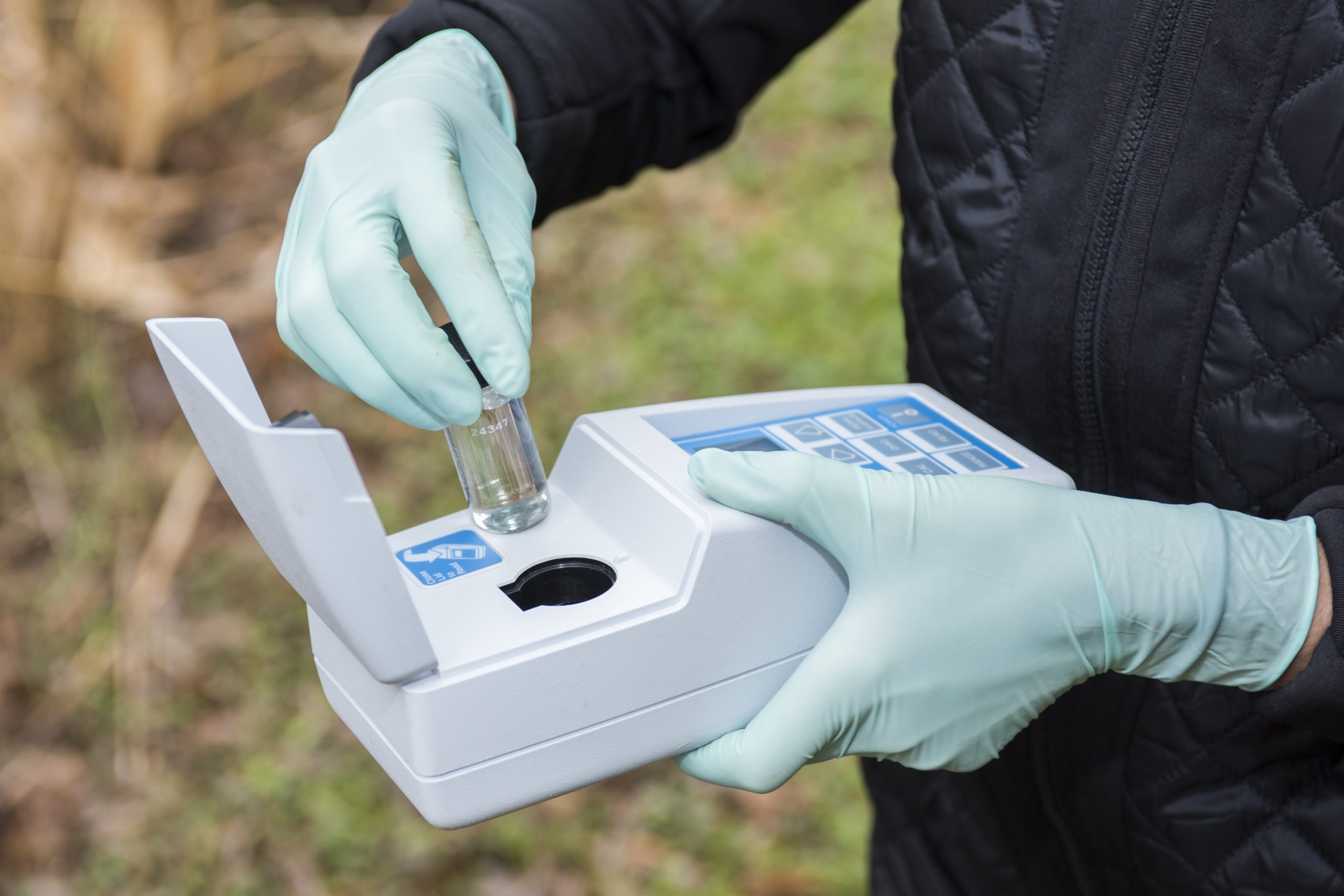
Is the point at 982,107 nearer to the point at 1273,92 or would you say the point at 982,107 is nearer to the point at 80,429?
the point at 1273,92

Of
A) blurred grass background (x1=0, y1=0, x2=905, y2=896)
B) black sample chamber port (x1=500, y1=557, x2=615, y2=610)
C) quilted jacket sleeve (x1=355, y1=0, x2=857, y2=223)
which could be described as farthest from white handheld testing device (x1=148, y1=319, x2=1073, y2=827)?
blurred grass background (x1=0, y1=0, x2=905, y2=896)

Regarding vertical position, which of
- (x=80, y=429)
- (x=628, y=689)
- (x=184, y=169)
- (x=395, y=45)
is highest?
(x=395, y=45)

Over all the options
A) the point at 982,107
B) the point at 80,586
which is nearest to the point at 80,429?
the point at 80,586

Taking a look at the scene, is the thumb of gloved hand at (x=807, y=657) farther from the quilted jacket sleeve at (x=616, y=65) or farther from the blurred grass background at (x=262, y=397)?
the blurred grass background at (x=262, y=397)

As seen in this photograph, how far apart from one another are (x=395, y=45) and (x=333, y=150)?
0.55ft

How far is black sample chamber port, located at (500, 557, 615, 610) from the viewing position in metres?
0.74

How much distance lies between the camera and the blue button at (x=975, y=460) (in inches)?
31.9

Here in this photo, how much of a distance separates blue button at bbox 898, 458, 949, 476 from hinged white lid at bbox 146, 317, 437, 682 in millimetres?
387

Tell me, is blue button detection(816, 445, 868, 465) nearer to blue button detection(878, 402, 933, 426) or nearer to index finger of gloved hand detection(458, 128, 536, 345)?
blue button detection(878, 402, 933, 426)

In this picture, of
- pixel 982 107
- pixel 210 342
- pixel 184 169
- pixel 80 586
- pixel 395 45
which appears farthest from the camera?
pixel 184 169

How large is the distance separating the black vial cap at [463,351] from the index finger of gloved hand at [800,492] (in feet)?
0.54

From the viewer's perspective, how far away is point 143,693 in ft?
6.22

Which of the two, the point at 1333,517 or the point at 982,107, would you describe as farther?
the point at 982,107

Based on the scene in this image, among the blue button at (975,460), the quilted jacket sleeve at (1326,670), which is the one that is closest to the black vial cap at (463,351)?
the blue button at (975,460)
